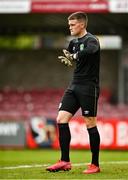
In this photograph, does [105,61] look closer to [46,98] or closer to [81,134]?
[46,98]

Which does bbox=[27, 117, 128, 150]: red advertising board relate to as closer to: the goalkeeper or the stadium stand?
the stadium stand

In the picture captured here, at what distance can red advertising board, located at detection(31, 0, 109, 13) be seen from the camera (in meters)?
24.1

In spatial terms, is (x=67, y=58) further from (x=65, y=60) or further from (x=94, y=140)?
(x=94, y=140)

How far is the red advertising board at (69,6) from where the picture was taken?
24.1m

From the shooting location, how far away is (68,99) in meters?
11.0

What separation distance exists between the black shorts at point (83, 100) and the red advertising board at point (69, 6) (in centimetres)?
1331

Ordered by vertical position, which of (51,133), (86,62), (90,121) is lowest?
(51,133)

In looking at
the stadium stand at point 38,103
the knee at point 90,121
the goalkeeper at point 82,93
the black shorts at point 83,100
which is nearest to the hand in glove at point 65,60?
the goalkeeper at point 82,93

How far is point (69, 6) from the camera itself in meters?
24.2

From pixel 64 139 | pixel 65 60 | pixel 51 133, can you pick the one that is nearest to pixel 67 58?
pixel 65 60

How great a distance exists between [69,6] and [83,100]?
44.8ft

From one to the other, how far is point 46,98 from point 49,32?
3.95m

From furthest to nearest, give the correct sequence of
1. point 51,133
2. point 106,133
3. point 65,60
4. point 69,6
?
point 69,6, point 51,133, point 106,133, point 65,60

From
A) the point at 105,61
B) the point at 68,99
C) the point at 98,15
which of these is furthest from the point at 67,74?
the point at 68,99
